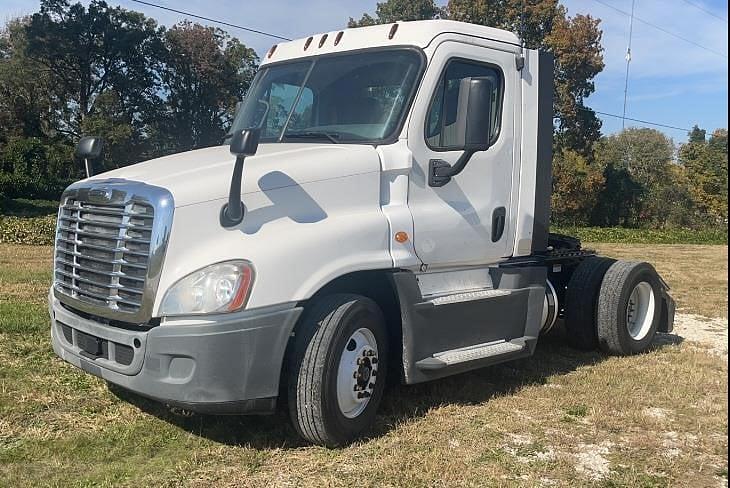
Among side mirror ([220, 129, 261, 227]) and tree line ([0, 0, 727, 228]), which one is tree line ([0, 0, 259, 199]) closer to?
tree line ([0, 0, 727, 228])

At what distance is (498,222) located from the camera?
5902 mm

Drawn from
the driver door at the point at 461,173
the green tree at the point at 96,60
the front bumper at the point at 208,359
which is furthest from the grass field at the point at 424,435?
the green tree at the point at 96,60

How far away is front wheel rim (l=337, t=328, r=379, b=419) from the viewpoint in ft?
15.4

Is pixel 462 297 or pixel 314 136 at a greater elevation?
pixel 314 136

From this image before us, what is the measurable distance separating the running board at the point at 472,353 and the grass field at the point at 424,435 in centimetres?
43

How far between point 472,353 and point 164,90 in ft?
149

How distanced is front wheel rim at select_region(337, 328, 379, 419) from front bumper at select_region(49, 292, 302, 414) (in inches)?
19.3

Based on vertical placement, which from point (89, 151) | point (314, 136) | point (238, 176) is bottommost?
point (238, 176)

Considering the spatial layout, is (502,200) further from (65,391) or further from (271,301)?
(65,391)

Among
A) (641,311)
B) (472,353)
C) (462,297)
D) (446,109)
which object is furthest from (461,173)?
(641,311)

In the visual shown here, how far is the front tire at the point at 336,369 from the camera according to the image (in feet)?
14.7

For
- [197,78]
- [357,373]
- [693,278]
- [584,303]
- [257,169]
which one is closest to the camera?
[257,169]

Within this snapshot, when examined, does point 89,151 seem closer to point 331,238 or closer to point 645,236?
point 331,238

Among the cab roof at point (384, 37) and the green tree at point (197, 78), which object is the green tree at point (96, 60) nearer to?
the green tree at point (197, 78)
